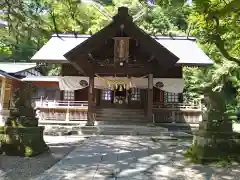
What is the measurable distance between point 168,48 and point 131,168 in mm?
12493

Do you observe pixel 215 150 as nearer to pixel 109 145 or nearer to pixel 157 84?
pixel 109 145

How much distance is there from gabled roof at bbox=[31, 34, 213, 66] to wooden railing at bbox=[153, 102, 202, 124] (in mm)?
2661

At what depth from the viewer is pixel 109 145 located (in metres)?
8.60

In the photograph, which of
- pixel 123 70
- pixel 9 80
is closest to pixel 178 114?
pixel 123 70

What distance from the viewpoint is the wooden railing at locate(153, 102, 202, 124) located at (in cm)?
1524

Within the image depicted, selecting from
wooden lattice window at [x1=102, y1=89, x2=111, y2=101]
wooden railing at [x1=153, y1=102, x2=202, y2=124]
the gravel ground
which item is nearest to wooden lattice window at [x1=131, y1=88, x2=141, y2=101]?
wooden lattice window at [x1=102, y1=89, x2=111, y2=101]

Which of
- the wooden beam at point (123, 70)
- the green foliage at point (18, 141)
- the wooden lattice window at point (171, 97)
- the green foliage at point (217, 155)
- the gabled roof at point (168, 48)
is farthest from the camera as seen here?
the wooden lattice window at point (171, 97)

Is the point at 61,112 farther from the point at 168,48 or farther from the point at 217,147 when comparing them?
the point at 217,147

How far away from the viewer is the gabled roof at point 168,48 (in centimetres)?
1483

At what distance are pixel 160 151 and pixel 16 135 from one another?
397cm

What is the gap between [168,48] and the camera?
16859mm

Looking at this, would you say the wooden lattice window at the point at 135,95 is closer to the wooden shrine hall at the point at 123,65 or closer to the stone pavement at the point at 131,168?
the wooden shrine hall at the point at 123,65

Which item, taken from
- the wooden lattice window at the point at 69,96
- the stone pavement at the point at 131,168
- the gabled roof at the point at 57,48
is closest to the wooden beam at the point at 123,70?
the gabled roof at the point at 57,48

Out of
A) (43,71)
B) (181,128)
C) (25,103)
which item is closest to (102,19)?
(43,71)
